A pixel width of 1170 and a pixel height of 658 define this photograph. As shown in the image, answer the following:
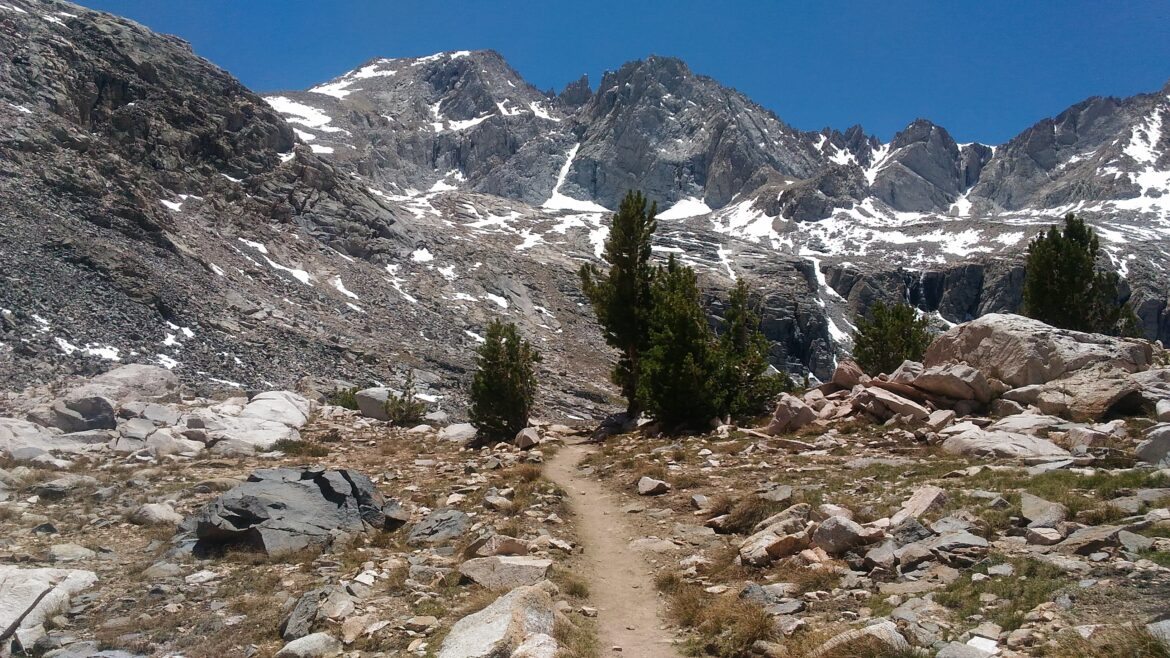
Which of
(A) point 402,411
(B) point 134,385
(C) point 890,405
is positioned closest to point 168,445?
(B) point 134,385

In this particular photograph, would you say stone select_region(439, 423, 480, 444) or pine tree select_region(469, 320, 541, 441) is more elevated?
pine tree select_region(469, 320, 541, 441)

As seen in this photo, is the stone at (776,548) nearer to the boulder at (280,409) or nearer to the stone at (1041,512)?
the stone at (1041,512)

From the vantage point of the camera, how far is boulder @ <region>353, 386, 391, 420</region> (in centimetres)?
2914

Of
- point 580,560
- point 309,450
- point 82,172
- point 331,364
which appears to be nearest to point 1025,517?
point 580,560

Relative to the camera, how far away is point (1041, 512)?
8.45 m

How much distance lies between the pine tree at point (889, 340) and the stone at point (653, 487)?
18803mm

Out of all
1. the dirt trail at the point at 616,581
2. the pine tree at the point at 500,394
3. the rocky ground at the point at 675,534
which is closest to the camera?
the rocky ground at the point at 675,534

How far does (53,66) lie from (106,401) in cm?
7504

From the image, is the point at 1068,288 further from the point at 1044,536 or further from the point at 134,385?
the point at 134,385

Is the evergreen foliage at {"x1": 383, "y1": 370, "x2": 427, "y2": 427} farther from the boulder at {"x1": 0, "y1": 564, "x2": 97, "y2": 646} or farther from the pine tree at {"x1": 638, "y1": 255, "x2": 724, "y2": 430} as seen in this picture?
the boulder at {"x1": 0, "y1": 564, "x2": 97, "y2": 646}

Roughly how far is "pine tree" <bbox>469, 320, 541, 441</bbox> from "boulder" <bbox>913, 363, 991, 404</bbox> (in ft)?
45.0

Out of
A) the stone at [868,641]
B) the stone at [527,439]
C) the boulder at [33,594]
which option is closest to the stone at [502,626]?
the stone at [868,641]

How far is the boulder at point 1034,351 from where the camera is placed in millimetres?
16922

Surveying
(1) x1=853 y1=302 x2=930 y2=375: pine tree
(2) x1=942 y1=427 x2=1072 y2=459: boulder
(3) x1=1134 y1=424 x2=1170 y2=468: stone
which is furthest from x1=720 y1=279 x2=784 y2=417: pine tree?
(3) x1=1134 y1=424 x2=1170 y2=468: stone
